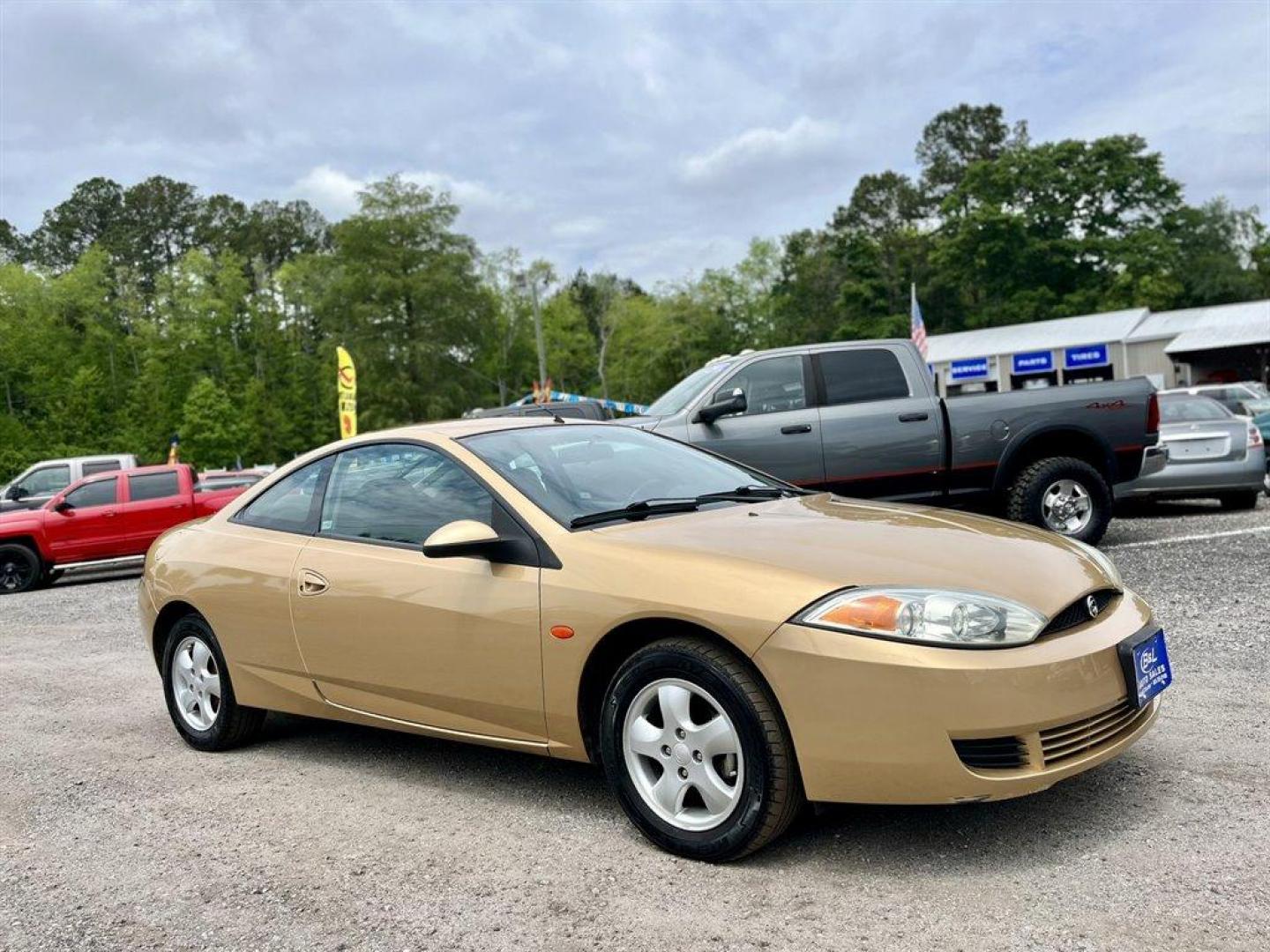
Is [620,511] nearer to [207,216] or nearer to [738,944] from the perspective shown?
[738,944]

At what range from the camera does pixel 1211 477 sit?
41.0 feet

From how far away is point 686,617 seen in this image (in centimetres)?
338

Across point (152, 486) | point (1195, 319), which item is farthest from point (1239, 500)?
point (1195, 319)

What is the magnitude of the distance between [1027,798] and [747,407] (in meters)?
6.16

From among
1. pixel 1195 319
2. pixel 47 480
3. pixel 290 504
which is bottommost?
pixel 290 504

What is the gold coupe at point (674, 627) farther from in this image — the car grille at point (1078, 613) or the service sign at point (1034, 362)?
the service sign at point (1034, 362)

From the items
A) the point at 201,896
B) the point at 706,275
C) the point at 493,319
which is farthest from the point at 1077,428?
the point at 706,275

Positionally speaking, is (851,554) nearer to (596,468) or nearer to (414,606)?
(596,468)

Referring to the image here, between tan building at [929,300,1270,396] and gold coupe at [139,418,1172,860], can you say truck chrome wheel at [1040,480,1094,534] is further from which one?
tan building at [929,300,1270,396]

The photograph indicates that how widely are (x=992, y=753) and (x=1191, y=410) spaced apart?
38.2 feet

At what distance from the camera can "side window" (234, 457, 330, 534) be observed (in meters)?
4.79

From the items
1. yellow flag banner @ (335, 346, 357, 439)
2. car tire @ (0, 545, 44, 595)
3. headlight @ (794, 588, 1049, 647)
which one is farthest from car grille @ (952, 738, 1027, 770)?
yellow flag banner @ (335, 346, 357, 439)

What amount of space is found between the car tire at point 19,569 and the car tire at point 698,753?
1482 centimetres

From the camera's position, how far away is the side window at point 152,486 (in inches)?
656
